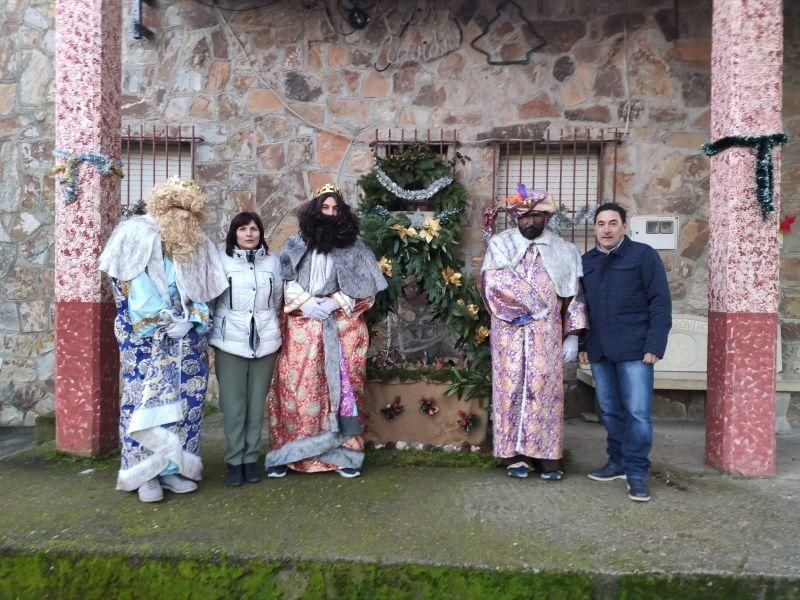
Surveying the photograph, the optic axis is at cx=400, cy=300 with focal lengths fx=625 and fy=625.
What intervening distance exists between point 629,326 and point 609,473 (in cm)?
96

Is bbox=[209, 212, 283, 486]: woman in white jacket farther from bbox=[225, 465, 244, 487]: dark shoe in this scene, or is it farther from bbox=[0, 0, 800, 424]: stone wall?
bbox=[0, 0, 800, 424]: stone wall

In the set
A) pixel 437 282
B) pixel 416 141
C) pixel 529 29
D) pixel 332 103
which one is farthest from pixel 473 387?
pixel 529 29

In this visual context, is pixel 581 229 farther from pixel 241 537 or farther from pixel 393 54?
pixel 241 537

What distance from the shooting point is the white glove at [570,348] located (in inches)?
155

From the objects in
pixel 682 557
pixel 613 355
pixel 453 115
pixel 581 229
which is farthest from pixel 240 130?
pixel 682 557

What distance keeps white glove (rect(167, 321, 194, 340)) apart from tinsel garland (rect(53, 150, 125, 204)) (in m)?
1.49

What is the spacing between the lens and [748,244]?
390 cm

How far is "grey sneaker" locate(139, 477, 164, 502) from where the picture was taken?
343cm

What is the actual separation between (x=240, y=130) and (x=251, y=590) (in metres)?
4.65

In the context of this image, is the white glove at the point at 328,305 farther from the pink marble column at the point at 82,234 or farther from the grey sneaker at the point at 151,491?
the pink marble column at the point at 82,234

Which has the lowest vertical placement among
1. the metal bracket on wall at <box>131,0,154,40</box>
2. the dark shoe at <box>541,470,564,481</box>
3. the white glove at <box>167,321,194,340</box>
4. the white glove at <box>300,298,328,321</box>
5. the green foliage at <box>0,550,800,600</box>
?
the green foliage at <box>0,550,800,600</box>

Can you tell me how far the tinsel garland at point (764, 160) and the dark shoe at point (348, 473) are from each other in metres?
2.98

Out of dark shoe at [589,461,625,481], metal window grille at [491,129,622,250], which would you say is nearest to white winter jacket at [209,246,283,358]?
dark shoe at [589,461,625,481]

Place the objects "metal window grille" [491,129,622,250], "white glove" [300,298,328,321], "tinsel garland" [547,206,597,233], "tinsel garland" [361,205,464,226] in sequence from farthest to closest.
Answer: "metal window grille" [491,129,622,250] < "tinsel garland" [547,206,597,233] < "tinsel garland" [361,205,464,226] < "white glove" [300,298,328,321]
